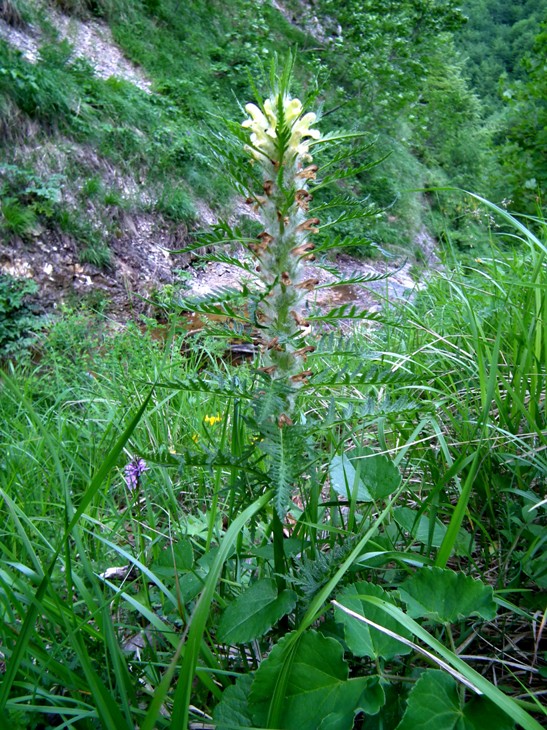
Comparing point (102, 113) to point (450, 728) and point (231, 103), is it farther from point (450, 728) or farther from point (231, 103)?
point (450, 728)

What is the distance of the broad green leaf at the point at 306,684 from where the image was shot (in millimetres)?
685

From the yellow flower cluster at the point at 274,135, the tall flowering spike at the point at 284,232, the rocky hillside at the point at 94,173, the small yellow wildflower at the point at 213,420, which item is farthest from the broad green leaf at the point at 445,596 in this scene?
the rocky hillside at the point at 94,173

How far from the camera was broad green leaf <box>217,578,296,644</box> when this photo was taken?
81 cm

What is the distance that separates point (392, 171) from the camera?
33.1 feet

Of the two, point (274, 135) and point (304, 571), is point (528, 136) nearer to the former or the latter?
point (274, 135)

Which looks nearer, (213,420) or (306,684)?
(306,684)

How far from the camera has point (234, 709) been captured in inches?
29.6

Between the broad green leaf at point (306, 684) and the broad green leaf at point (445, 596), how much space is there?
0.14 meters

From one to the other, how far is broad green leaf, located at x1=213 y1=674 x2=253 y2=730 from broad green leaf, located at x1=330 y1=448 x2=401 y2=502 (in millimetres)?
387

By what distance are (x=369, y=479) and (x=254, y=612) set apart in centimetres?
36

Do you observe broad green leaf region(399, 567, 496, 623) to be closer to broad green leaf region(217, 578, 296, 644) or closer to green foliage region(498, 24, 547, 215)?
broad green leaf region(217, 578, 296, 644)

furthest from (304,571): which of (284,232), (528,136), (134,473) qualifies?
(528,136)

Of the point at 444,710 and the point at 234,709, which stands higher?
the point at 444,710

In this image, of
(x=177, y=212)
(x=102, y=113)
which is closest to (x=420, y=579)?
(x=177, y=212)
